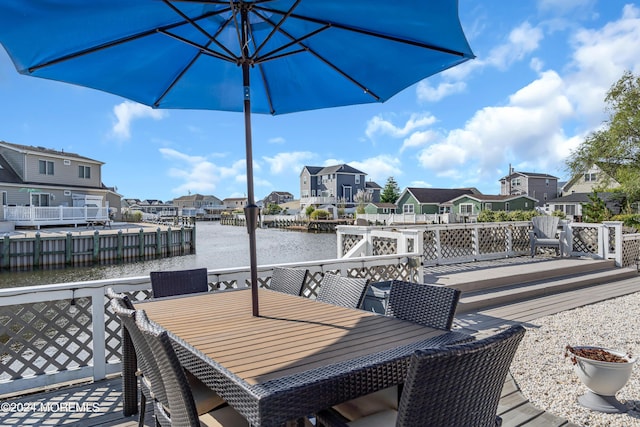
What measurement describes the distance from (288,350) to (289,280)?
1.54 meters

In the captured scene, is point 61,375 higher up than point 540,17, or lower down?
lower down

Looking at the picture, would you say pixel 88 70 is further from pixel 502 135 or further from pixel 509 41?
pixel 502 135

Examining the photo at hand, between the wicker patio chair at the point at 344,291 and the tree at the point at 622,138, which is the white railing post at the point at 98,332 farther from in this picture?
the tree at the point at 622,138

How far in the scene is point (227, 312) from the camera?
218 cm

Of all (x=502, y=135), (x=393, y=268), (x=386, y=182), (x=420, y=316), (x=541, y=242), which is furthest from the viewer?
(x=386, y=182)

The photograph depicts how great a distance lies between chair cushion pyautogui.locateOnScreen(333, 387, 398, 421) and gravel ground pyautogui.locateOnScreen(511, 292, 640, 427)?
1395 millimetres

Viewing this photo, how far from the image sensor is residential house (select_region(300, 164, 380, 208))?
47.2 meters

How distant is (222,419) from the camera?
1.54m

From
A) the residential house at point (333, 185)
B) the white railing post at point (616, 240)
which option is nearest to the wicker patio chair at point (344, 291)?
the white railing post at point (616, 240)

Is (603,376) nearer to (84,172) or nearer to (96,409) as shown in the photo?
(96,409)

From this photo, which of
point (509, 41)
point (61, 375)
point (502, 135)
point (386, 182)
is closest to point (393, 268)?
point (61, 375)

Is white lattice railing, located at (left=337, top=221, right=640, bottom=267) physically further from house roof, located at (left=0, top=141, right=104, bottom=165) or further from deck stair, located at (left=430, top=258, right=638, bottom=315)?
house roof, located at (left=0, top=141, right=104, bottom=165)

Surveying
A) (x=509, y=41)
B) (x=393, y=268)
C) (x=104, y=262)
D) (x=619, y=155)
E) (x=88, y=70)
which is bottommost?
(x=104, y=262)

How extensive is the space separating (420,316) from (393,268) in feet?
10.4
